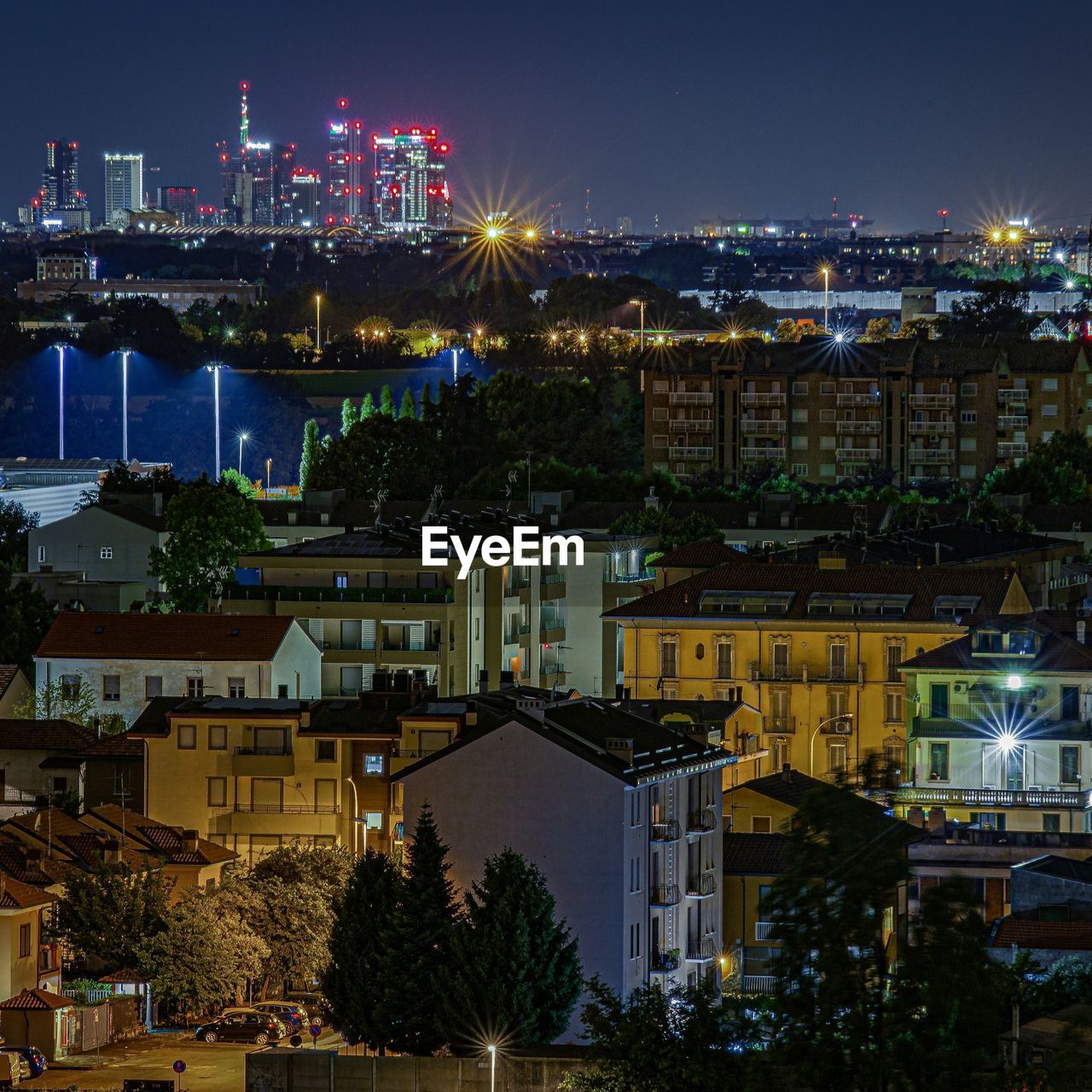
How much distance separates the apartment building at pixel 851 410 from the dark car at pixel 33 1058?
204 ft

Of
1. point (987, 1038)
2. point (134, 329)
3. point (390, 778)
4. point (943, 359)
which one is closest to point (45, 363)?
point (134, 329)

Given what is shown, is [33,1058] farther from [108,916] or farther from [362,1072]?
[362,1072]

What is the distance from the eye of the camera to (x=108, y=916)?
35.5 meters

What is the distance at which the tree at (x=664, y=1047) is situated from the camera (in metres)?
28.2

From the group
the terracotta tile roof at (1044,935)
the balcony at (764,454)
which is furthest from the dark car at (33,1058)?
the balcony at (764,454)

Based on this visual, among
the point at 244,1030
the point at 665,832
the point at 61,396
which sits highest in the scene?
the point at 61,396

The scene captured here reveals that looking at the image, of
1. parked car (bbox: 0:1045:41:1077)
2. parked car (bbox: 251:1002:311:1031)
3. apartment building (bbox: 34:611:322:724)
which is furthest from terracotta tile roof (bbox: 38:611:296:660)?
parked car (bbox: 0:1045:41:1077)

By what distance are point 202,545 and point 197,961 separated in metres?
28.2

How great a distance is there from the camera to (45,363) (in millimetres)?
139375

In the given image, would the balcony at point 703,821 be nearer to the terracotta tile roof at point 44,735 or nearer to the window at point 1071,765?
the window at point 1071,765

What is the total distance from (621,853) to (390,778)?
14.1 feet

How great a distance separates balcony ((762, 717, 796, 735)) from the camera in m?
49.0

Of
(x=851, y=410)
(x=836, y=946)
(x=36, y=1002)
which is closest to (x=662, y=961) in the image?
(x=36, y=1002)

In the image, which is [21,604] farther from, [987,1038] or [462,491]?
[987,1038]
